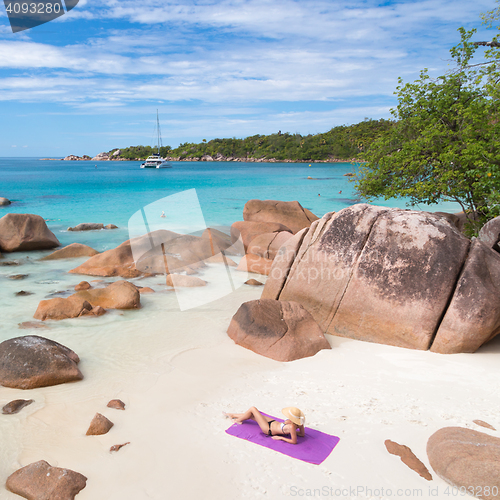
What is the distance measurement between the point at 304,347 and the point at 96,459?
3567 millimetres

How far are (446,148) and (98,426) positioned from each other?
11.1 m

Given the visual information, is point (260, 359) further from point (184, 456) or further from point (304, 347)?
point (184, 456)

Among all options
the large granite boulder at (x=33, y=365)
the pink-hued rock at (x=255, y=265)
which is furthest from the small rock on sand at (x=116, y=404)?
the pink-hued rock at (x=255, y=265)

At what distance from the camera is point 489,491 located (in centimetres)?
367

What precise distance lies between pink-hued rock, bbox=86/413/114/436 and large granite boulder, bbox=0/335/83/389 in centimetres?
144

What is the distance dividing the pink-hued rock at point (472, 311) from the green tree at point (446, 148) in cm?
422

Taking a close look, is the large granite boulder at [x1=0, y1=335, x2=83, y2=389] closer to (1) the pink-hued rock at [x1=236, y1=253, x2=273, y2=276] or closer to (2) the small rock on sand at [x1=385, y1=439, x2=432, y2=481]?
(2) the small rock on sand at [x1=385, y1=439, x2=432, y2=481]

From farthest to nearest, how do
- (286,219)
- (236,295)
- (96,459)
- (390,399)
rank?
1. (286,219)
2. (236,295)
3. (390,399)
4. (96,459)

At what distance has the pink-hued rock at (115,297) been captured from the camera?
902cm

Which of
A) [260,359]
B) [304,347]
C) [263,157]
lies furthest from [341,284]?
[263,157]

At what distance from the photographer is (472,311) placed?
6.43 meters

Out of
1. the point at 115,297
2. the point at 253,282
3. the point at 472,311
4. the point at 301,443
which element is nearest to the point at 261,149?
the point at 253,282

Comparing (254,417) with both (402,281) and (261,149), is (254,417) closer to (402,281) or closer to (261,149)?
(402,281)

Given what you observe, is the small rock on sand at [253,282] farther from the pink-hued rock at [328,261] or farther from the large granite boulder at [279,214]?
the large granite boulder at [279,214]
